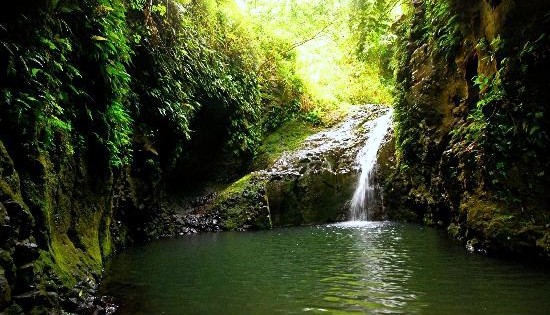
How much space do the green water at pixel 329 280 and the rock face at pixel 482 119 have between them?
2.14ft

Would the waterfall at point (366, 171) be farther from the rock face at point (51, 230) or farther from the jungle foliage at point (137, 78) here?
the rock face at point (51, 230)

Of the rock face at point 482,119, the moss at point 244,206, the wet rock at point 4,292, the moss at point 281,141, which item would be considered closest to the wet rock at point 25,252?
the wet rock at point 4,292

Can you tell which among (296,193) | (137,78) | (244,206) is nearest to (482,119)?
(296,193)

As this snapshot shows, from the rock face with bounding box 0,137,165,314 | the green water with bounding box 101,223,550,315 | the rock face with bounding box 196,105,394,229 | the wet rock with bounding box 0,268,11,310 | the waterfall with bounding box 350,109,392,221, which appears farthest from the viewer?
the waterfall with bounding box 350,109,392,221

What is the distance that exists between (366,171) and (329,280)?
8.63 m

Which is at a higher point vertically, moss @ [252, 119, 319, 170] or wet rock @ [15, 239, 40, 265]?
moss @ [252, 119, 319, 170]

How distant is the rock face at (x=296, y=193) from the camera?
1250 centimetres

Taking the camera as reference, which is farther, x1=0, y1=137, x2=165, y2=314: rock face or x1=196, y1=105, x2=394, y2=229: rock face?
x1=196, y1=105, x2=394, y2=229: rock face

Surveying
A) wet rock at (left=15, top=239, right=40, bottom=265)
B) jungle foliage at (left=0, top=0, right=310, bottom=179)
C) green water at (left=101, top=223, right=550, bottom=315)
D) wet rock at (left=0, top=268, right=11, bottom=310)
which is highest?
jungle foliage at (left=0, top=0, right=310, bottom=179)

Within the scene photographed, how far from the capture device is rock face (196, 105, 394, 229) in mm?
12500

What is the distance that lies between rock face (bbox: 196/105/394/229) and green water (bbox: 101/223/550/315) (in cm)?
395

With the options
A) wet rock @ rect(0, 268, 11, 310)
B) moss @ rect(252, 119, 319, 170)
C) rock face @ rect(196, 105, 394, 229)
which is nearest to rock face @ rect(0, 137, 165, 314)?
wet rock @ rect(0, 268, 11, 310)

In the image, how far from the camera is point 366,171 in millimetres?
13508

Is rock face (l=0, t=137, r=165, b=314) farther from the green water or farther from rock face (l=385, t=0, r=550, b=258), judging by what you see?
rock face (l=385, t=0, r=550, b=258)
